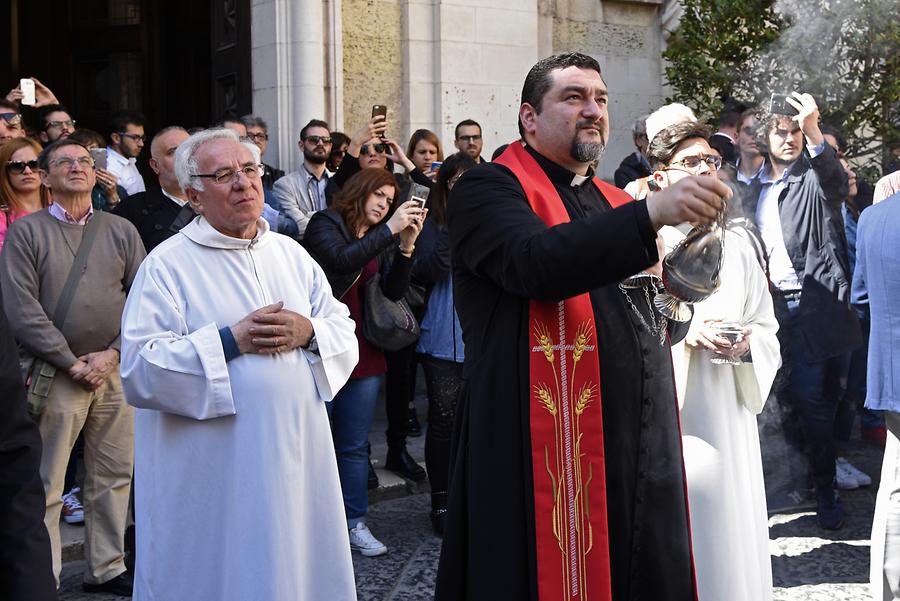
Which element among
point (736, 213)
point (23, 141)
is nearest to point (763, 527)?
point (736, 213)

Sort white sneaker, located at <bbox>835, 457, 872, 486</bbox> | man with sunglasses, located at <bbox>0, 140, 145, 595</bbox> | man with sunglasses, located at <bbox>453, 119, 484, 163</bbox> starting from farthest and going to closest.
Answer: man with sunglasses, located at <bbox>453, 119, 484, 163</bbox>
white sneaker, located at <bbox>835, 457, 872, 486</bbox>
man with sunglasses, located at <bbox>0, 140, 145, 595</bbox>

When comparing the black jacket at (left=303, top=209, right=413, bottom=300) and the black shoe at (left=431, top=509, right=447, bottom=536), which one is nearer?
the black jacket at (left=303, top=209, right=413, bottom=300)

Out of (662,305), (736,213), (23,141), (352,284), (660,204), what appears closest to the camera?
(660,204)

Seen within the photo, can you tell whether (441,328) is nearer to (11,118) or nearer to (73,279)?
(73,279)

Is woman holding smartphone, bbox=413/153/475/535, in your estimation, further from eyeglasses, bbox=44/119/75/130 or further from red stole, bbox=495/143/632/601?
red stole, bbox=495/143/632/601

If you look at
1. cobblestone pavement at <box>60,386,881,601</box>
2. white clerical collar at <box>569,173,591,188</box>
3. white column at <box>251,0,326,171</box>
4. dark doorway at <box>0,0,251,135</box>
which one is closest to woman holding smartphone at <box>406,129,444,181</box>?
white column at <box>251,0,326,171</box>

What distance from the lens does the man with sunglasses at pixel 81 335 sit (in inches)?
204

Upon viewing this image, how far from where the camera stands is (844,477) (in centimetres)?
683

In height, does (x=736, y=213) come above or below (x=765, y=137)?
below

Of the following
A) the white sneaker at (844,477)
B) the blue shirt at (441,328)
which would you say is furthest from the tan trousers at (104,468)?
the white sneaker at (844,477)

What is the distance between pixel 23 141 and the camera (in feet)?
18.9

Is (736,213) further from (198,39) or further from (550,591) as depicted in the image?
(198,39)

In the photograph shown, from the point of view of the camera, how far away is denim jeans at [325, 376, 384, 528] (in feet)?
19.7

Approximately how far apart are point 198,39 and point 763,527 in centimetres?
895
